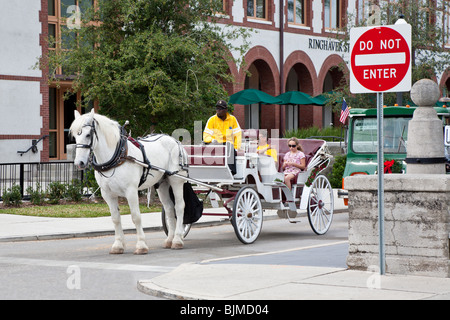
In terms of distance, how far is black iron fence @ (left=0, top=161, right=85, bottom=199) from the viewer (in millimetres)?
Result: 19797

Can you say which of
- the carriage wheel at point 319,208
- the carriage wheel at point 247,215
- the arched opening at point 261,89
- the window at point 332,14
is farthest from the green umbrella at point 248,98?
the carriage wheel at point 247,215

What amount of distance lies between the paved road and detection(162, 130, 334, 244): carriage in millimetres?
427

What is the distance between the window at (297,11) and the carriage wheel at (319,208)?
22.5 m

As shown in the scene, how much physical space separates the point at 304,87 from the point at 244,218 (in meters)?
25.0

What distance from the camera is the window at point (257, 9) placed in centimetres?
3497

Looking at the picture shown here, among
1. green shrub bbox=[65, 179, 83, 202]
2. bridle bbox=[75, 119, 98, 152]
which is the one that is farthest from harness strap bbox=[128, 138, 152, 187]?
green shrub bbox=[65, 179, 83, 202]

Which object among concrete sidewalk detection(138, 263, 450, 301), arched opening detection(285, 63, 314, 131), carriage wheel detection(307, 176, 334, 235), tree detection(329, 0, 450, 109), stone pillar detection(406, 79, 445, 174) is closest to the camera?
concrete sidewalk detection(138, 263, 450, 301)

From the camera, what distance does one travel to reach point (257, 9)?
35406 millimetres

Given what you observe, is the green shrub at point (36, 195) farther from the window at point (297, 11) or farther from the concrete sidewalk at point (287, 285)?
the window at point (297, 11)

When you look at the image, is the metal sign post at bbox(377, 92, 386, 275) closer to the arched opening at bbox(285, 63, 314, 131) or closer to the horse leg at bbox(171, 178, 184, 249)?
the horse leg at bbox(171, 178, 184, 249)

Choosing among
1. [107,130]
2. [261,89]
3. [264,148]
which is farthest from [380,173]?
[261,89]

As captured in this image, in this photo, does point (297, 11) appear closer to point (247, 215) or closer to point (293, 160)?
point (293, 160)
